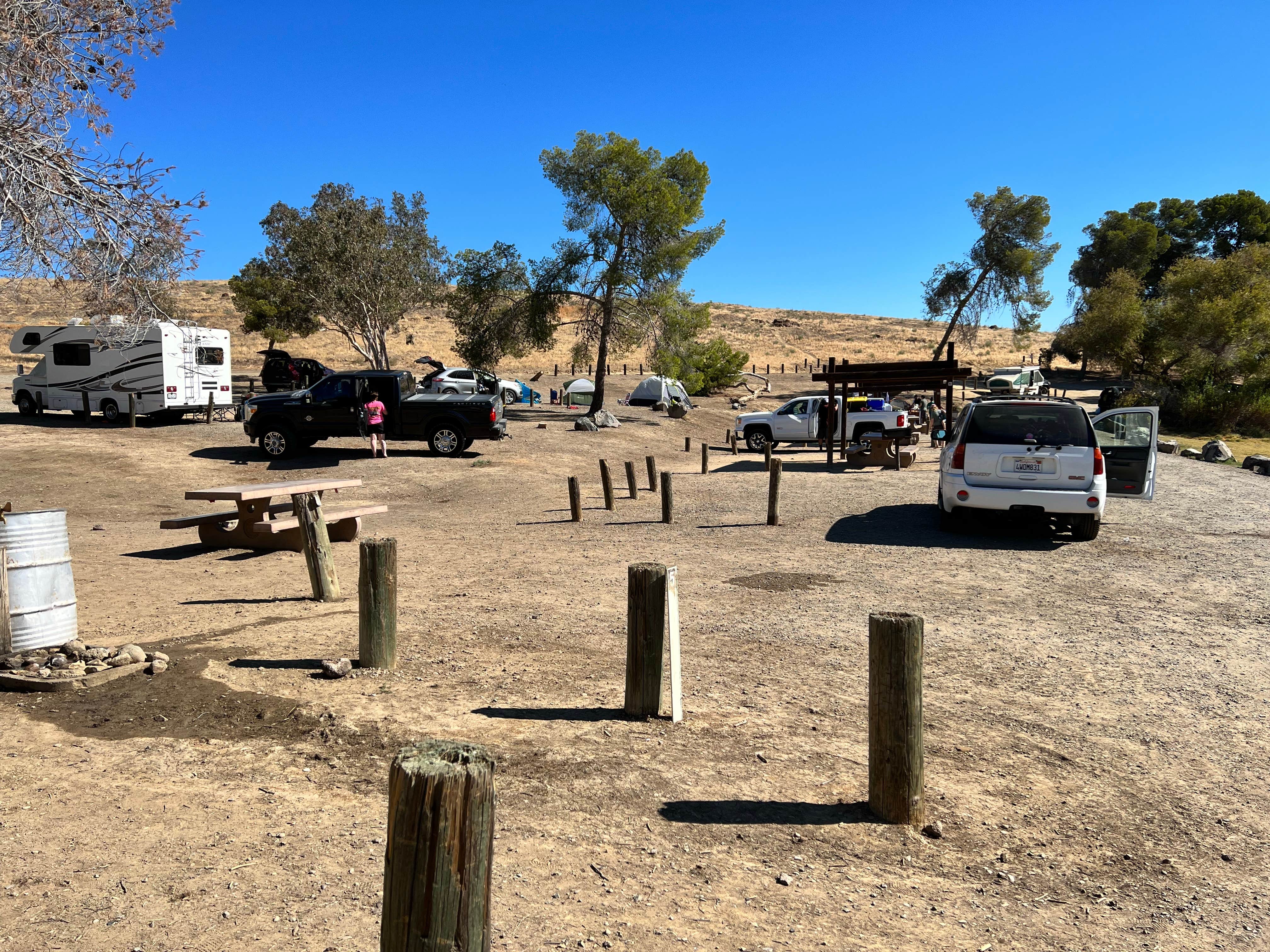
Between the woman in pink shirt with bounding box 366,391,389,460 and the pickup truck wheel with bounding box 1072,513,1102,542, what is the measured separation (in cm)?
1432

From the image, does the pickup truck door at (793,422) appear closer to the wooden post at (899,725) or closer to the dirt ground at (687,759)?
the dirt ground at (687,759)

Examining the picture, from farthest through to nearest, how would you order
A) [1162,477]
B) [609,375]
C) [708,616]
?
[609,375] → [1162,477] → [708,616]

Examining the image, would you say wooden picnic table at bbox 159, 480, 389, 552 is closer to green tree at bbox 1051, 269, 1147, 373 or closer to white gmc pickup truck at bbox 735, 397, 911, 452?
white gmc pickup truck at bbox 735, 397, 911, 452

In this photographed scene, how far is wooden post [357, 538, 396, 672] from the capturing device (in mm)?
5949

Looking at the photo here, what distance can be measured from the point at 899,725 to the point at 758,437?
23.0 metres

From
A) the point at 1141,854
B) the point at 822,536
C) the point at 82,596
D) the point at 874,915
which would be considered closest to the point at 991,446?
the point at 822,536

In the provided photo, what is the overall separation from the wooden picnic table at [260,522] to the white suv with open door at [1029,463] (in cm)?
715

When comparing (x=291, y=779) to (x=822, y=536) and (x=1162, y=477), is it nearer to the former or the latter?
(x=822, y=536)

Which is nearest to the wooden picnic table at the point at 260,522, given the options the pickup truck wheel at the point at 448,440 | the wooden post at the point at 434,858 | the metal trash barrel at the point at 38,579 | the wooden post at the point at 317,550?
the wooden post at the point at 317,550

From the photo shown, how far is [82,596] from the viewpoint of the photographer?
319 inches

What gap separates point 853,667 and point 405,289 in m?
34.4

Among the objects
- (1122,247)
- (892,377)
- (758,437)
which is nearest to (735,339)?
(1122,247)

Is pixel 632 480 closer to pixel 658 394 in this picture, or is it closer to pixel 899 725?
pixel 899 725

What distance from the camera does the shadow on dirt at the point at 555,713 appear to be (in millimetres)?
5184
